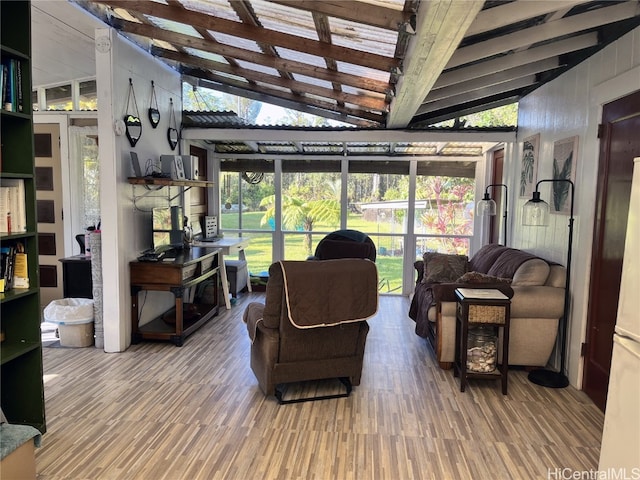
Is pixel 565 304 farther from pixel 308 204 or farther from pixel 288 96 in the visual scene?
pixel 308 204

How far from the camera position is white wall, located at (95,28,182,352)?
3787mm

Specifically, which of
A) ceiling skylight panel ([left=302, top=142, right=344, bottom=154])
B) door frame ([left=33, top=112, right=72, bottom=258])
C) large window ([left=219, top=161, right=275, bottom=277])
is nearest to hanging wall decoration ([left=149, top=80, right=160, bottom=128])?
door frame ([left=33, top=112, right=72, bottom=258])

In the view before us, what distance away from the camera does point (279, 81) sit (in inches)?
172

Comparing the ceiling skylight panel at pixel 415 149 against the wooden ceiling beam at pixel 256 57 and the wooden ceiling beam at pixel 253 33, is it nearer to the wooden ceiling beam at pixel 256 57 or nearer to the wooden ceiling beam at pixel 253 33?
the wooden ceiling beam at pixel 256 57

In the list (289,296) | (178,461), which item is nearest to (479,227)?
(289,296)

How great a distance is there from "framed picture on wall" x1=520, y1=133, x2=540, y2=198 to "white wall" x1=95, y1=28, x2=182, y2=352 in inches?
154

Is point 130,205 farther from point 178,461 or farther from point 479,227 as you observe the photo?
point 479,227

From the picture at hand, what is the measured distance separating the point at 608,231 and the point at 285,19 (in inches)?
102

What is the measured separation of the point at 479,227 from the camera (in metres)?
6.42

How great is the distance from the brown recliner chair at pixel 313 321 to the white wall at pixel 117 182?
5.00 ft

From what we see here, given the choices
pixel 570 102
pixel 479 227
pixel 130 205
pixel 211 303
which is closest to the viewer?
pixel 570 102

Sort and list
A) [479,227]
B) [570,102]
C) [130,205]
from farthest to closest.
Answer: [479,227]
[130,205]
[570,102]

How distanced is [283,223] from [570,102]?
13.9ft

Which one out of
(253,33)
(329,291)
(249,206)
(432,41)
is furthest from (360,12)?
(249,206)
